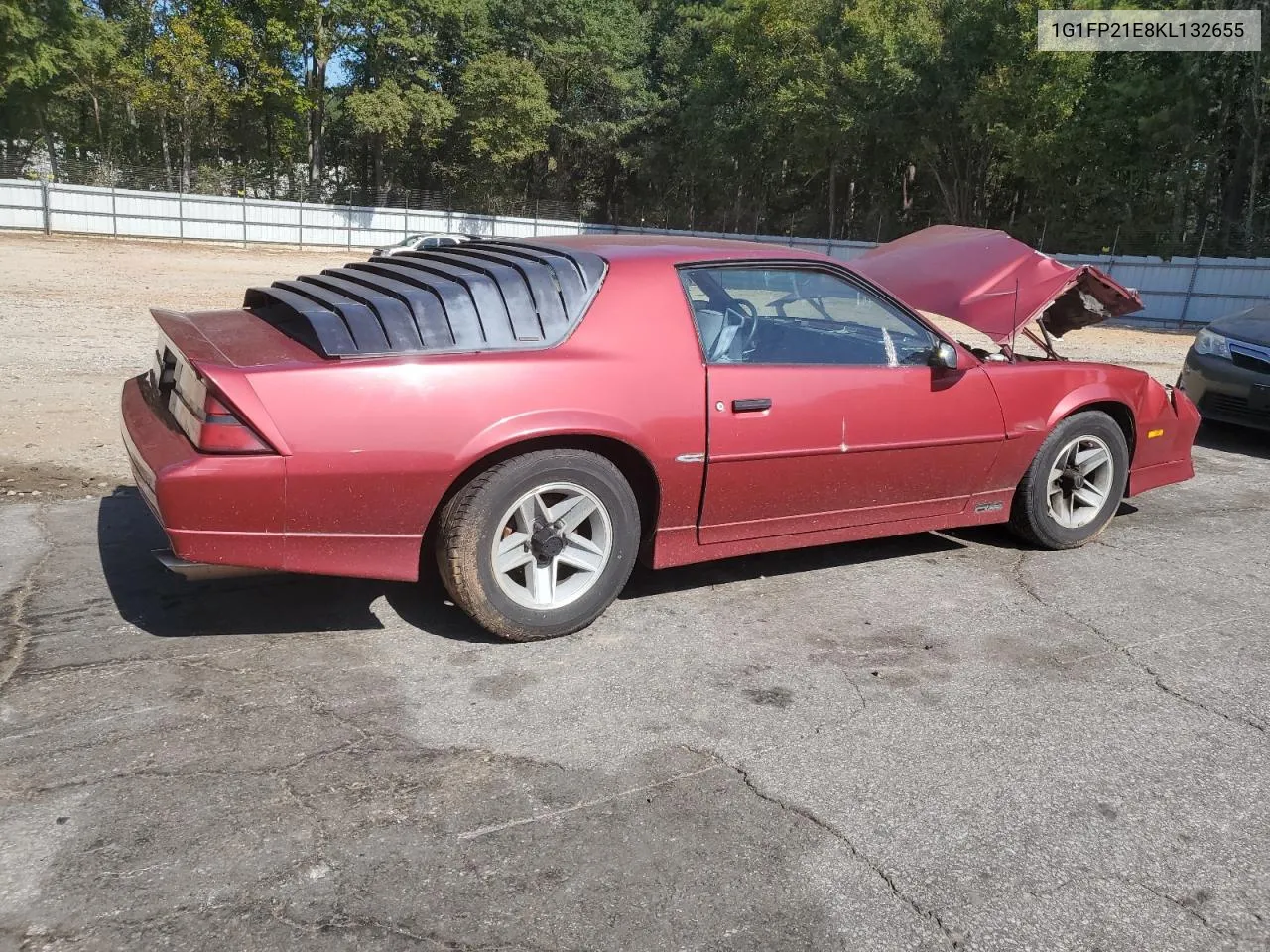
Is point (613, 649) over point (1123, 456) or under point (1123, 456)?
under

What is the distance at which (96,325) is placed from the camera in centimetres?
1186

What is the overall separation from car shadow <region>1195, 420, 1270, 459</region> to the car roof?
203 inches

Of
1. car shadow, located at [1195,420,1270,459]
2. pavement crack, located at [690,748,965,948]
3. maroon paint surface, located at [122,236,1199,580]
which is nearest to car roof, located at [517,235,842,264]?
maroon paint surface, located at [122,236,1199,580]

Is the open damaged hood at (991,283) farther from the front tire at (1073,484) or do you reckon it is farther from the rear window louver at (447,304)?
the rear window louver at (447,304)

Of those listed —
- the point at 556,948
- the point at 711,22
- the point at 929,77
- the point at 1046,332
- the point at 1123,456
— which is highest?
the point at 711,22

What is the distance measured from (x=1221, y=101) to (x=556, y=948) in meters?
37.9

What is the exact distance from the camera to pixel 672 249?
407cm

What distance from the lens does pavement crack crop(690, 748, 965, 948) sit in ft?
7.47

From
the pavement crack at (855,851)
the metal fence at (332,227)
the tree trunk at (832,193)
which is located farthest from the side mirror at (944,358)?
the tree trunk at (832,193)

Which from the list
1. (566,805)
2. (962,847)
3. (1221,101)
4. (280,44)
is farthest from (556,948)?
(280,44)

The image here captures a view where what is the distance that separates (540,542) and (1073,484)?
2890 millimetres

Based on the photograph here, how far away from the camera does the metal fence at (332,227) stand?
77.2 ft

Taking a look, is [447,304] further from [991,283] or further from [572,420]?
[991,283]

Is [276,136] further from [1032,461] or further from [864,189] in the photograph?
[1032,461]
